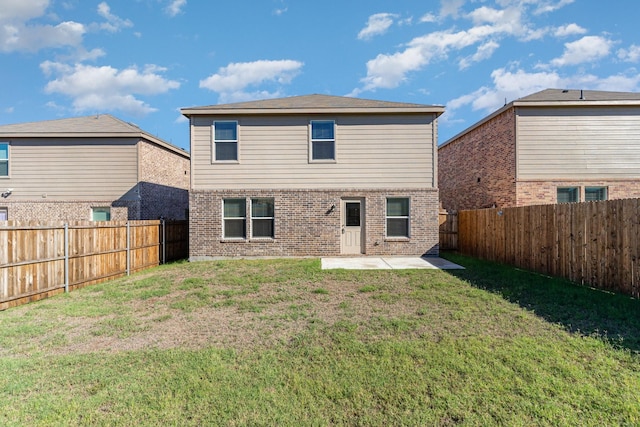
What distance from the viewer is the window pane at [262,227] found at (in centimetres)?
1120

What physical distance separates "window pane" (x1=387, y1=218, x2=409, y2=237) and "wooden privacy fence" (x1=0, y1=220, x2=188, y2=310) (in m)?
8.48

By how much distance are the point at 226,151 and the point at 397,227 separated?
7001 millimetres

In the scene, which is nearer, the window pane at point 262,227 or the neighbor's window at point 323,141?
the window pane at point 262,227

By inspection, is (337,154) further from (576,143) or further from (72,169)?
(72,169)

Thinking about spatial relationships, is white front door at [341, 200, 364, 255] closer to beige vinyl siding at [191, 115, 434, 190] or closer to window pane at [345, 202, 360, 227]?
window pane at [345, 202, 360, 227]

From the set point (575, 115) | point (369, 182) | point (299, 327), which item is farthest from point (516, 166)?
point (299, 327)

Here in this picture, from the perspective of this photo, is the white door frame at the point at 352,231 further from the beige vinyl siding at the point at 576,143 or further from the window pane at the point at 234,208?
the beige vinyl siding at the point at 576,143

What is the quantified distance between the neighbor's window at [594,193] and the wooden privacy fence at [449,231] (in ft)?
15.1

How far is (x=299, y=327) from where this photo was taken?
4.48 metres

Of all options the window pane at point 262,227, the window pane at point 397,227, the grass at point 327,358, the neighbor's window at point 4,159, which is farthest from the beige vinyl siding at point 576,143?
the neighbor's window at point 4,159

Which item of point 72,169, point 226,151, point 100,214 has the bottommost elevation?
point 100,214

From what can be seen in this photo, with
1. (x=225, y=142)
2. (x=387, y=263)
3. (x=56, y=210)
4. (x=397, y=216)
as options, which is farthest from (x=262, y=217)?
(x=56, y=210)

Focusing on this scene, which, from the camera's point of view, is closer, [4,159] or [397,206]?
[397,206]

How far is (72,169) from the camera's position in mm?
12828
